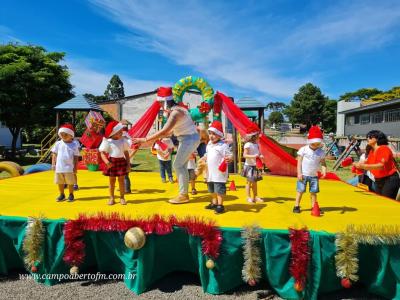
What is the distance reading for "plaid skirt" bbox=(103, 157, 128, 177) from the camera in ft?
14.6

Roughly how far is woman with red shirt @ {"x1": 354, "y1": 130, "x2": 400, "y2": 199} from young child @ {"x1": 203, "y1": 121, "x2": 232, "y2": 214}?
8.71 ft

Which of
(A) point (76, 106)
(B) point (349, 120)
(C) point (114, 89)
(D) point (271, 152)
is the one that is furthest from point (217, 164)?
(C) point (114, 89)

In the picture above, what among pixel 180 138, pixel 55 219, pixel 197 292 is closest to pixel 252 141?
pixel 180 138

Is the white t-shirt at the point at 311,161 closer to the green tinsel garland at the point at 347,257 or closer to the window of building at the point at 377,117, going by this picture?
the green tinsel garland at the point at 347,257

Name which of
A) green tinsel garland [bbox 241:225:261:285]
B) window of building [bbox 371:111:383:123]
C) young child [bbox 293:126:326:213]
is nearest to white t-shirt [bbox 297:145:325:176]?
young child [bbox 293:126:326:213]

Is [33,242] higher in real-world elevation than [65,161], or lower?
lower

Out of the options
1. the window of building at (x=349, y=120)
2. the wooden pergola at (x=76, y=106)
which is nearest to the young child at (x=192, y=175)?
the wooden pergola at (x=76, y=106)

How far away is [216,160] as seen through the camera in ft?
13.6

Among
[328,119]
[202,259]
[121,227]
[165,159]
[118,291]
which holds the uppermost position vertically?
[328,119]

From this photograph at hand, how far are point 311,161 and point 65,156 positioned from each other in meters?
3.69

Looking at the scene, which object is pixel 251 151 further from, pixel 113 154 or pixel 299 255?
pixel 113 154

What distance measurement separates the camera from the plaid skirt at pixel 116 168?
4457 millimetres

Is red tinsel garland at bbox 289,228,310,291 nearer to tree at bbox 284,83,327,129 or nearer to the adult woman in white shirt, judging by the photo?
the adult woman in white shirt

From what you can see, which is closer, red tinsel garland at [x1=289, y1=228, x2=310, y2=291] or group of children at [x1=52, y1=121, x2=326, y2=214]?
red tinsel garland at [x1=289, y1=228, x2=310, y2=291]
